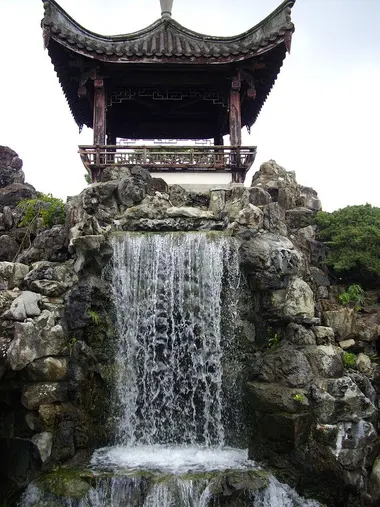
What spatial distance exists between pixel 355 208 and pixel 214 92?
6158mm

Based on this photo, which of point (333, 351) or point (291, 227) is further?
point (291, 227)

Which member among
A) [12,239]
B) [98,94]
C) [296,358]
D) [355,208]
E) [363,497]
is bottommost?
[363,497]

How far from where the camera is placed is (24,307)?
36.8 feet

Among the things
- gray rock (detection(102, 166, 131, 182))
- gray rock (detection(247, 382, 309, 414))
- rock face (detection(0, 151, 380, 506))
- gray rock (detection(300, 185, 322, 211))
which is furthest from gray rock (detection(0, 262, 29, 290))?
gray rock (detection(300, 185, 322, 211))

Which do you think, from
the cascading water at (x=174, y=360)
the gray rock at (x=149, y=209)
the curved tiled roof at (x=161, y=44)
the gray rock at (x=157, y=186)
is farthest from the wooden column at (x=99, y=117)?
the cascading water at (x=174, y=360)

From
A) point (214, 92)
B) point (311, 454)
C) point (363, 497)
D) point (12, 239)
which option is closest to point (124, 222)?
point (12, 239)

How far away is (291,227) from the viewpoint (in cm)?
1508

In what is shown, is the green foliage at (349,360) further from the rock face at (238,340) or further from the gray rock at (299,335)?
the gray rock at (299,335)

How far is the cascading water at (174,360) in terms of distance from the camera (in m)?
10.5

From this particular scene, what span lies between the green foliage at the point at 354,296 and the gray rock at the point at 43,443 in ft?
27.0

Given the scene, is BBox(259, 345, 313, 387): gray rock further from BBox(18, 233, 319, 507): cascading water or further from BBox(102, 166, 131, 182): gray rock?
BBox(102, 166, 131, 182): gray rock

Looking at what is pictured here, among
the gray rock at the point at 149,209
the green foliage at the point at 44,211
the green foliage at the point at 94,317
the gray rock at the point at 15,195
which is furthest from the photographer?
the gray rock at the point at 15,195

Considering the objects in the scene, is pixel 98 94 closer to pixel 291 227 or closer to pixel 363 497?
pixel 291 227

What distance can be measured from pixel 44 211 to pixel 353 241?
9.00 m
